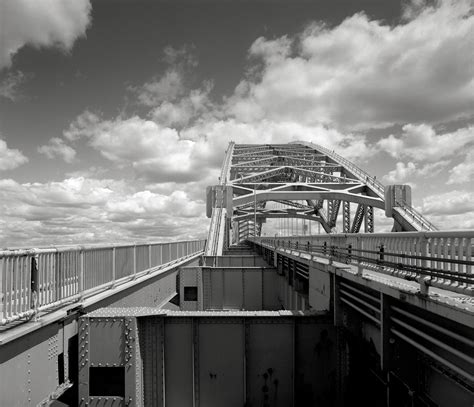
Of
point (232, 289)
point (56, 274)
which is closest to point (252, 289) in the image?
point (232, 289)

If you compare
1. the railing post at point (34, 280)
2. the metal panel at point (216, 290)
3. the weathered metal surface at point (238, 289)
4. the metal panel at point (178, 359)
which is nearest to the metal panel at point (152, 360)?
the metal panel at point (178, 359)

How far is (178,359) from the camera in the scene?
8.24 metres

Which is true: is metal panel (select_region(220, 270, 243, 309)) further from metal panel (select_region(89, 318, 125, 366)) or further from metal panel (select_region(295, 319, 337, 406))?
metal panel (select_region(89, 318, 125, 366))

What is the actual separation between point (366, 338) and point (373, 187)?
3761 centimetres

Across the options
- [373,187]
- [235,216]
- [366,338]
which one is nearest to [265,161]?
[235,216]

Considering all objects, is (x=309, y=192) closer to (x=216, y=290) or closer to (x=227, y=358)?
(x=216, y=290)

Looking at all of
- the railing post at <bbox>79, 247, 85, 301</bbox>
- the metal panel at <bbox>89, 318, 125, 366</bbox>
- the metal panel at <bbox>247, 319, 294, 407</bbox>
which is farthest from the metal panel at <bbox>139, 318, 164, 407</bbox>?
the metal panel at <bbox>247, 319, 294, 407</bbox>

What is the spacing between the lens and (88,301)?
7.84 metres

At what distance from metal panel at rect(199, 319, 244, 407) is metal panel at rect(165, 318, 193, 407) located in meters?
0.28

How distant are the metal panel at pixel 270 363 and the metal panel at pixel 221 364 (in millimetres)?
254

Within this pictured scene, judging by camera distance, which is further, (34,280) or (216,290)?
(216,290)

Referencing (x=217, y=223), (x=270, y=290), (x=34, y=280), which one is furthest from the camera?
(x=217, y=223)

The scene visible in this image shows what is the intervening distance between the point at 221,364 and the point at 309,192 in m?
34.5

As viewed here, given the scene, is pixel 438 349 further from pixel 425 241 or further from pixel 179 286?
pixel 179 286
